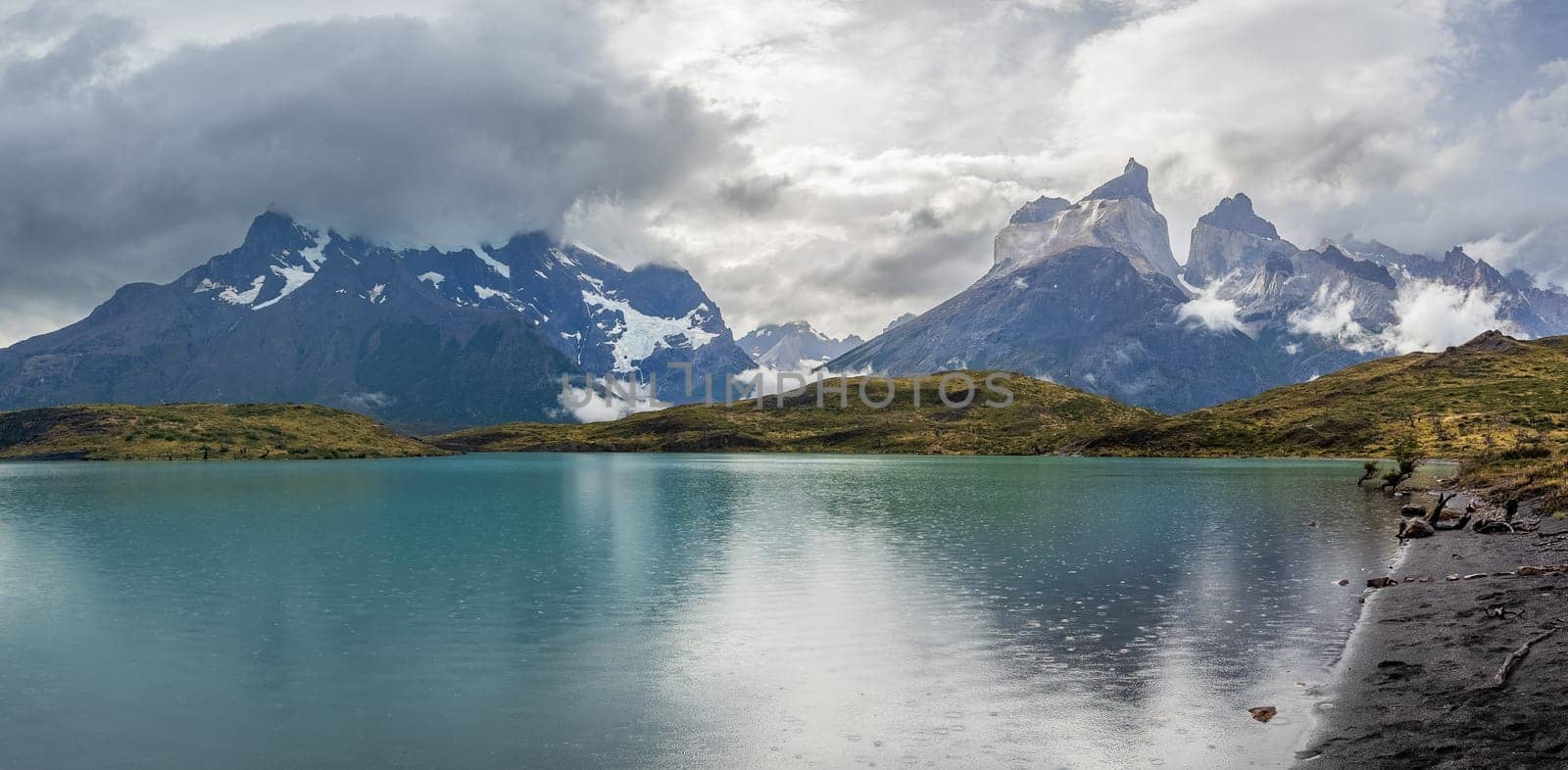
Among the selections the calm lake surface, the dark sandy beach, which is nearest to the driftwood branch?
the dark sandy beach

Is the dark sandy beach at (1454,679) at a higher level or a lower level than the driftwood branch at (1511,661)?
lower

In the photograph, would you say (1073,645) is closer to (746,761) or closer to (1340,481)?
(746,761)

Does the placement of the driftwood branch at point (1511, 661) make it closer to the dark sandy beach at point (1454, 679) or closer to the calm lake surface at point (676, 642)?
the dark sandy beach at point (1454, 679)

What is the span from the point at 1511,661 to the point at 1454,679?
62.0 inches

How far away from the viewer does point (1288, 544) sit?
70.2 meters

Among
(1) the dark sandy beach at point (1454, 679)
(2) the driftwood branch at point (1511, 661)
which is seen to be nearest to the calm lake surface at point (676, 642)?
(1) the dark sandy beach at point (1454, 679)

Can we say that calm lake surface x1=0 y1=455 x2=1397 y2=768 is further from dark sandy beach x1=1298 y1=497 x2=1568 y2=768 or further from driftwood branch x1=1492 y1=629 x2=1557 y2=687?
driftwood branch x1=1492 y1=629 x2=1557 y2=687

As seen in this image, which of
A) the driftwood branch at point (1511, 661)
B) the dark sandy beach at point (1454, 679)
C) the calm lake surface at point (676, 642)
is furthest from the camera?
the driftwood branch at point (1511, 661)

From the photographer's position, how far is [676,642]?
133 feet

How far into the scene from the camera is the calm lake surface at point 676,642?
1063 inches

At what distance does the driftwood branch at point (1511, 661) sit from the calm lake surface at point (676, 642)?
501 cm

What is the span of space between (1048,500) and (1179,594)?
71.9 meters

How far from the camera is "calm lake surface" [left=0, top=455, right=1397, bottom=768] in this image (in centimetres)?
2700

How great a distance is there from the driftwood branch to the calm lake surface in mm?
5006
